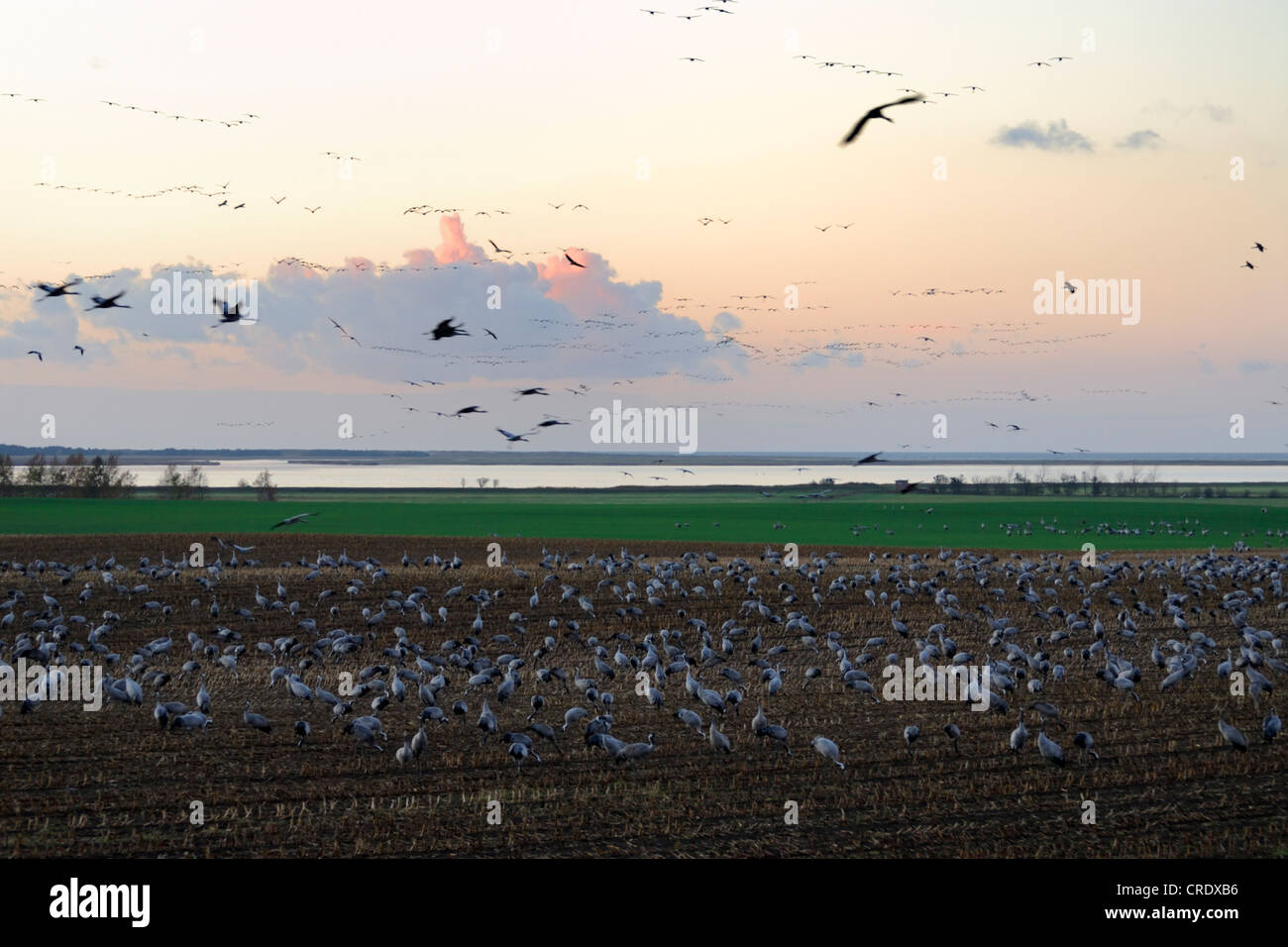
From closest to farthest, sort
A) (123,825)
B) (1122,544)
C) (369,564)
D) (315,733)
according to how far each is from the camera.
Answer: (123,825) → (315,733) → (369,564) → (1122,544)

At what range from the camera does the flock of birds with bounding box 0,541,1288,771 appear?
2198 cm

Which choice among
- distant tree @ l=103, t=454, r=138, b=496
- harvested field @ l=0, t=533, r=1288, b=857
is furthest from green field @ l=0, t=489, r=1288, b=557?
harvested field @ l=0, t=533, r=1288, b=857

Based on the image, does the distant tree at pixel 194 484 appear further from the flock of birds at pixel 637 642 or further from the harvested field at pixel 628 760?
the harvested field at pixel 628 760

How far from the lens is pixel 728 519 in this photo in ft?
337

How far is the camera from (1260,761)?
62.1 feet

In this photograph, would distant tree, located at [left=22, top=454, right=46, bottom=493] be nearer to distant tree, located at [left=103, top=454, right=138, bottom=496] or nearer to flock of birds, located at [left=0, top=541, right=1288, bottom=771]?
distant tree, located at [left=103, top=454, right=138, bottom=496]

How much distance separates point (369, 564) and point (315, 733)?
83.9ft

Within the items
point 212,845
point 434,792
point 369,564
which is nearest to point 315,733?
point 434,792

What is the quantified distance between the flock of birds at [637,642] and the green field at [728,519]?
23.0m

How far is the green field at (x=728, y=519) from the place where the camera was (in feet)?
262

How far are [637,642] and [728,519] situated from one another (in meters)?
69.8

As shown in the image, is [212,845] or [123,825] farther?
[123,825]

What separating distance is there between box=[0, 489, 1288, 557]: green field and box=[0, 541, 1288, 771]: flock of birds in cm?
2296
